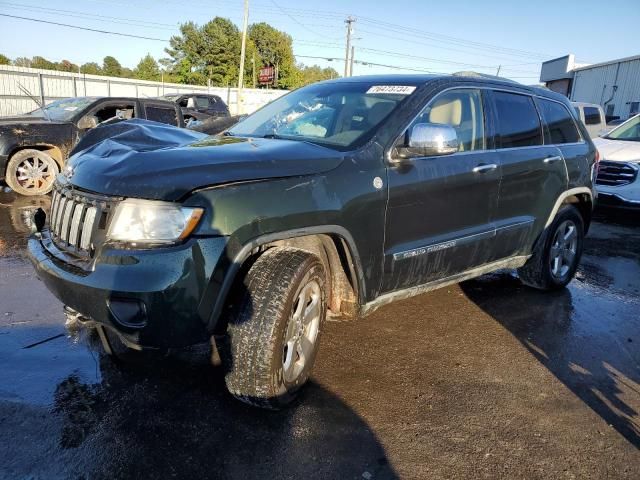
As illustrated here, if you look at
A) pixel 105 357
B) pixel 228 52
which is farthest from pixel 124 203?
pixel 228 52

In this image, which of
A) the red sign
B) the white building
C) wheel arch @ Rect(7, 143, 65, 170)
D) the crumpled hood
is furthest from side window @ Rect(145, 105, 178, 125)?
the red sign

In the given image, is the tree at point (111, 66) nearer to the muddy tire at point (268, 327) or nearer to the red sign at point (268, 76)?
the red sign at point (268, 76)

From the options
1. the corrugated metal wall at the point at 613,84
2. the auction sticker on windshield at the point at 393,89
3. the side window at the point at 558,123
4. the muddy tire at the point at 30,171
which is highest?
the corrugated metal wall at the point at 613,84

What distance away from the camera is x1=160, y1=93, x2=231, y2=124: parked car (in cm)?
1280

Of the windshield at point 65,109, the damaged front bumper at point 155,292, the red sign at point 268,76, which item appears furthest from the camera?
the red sign at point 268,76

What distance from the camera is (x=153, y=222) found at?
2281 mm

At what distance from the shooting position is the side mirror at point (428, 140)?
9.62 feet

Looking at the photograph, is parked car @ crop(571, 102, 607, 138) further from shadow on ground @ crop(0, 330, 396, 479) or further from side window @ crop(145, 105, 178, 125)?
shadow on ground @ crop(0, 330, 396, 479)

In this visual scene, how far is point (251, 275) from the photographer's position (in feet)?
8.22

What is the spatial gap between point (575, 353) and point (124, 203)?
313 cm

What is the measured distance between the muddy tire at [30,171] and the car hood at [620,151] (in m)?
9.09

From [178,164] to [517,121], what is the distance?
2.86 metres

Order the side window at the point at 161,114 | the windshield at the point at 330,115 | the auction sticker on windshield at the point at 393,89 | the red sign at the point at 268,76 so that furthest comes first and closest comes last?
the red sign at the point at 268,76
the side window at the point at 161,114
the auction sticker on windshield at the point at 393,89
the windshield at the point at 330,115

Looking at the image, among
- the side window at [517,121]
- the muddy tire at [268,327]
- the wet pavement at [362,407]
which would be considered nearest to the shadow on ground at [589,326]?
the wet pavement at [362,407]
